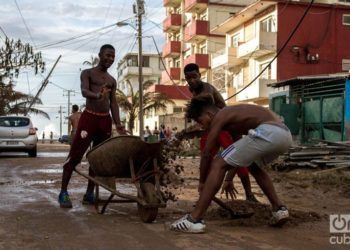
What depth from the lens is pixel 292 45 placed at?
1313 inches

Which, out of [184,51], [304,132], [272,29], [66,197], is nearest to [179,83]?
[184,51]

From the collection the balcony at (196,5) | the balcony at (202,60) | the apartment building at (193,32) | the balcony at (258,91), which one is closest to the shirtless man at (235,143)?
the balcony at (258,91)

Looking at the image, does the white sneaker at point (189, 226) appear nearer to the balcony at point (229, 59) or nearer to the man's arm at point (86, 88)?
the man's arm at point (86, 88)

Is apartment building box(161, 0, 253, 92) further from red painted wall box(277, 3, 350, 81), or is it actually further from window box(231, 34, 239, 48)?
red painted wall box(277, 3, 350, 81)

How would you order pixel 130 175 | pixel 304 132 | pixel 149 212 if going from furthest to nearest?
pixel 304 132
pixel 130 175
pixel 149 212

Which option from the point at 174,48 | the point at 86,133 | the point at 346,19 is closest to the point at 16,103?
the point at 174,48

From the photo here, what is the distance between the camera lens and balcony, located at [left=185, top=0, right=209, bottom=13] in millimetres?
47750

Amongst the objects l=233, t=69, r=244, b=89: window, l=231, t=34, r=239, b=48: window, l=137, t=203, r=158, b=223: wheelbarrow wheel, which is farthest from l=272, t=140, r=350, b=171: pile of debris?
l=231, t=34, r=239, b=48: window

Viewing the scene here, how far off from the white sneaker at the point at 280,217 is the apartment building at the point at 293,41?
90.1 feet

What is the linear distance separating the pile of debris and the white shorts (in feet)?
22.7

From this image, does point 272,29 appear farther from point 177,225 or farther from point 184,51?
point 177,225

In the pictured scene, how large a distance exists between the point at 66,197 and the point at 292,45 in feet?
92.8

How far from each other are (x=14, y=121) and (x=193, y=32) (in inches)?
1192

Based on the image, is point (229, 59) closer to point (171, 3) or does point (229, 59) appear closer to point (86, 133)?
point (171, 3)
